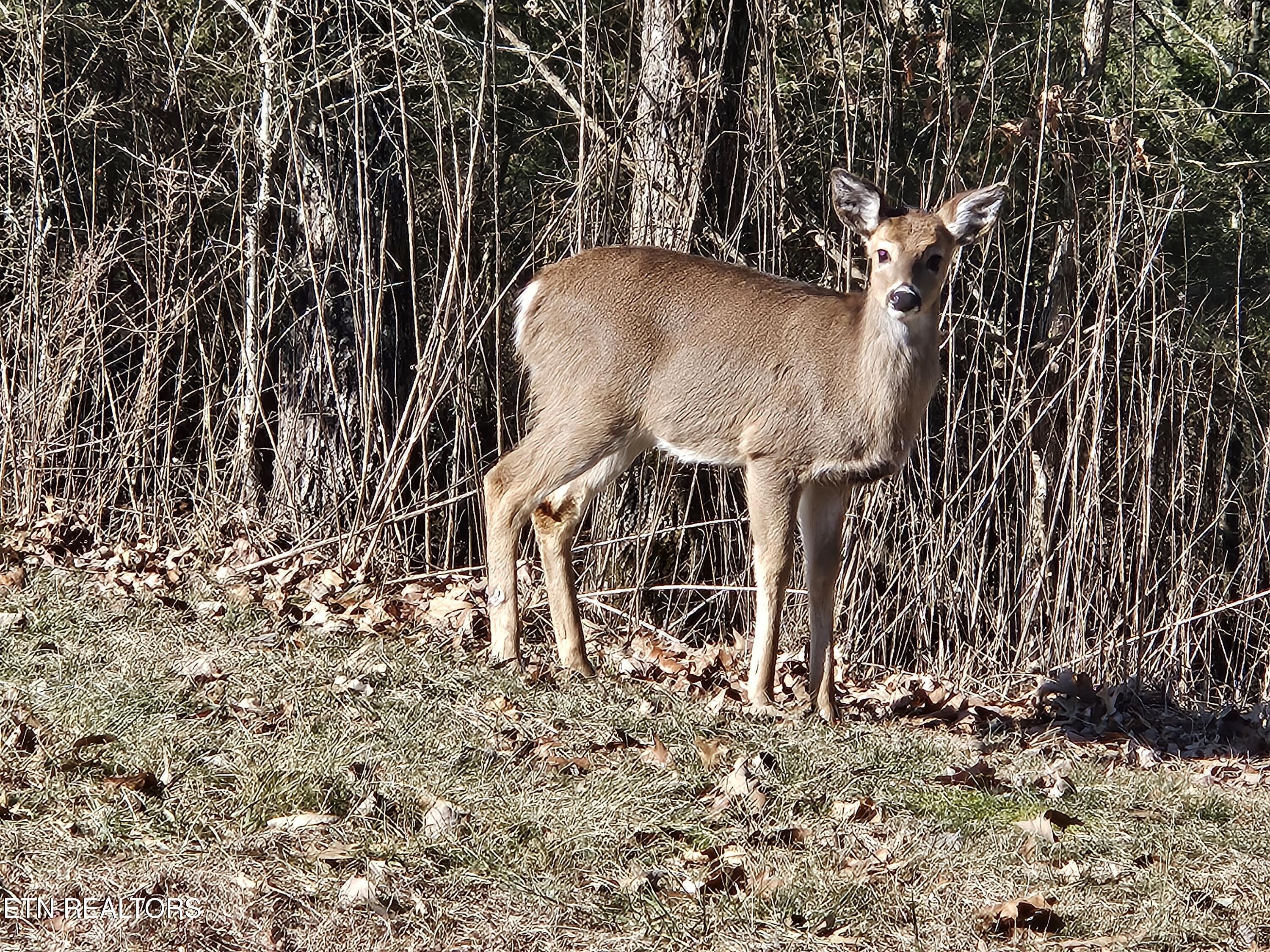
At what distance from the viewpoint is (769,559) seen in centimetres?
538

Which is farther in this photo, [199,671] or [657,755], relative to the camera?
[199,671]

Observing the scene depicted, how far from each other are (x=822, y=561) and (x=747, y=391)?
703 mm

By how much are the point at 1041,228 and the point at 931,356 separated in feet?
6.80

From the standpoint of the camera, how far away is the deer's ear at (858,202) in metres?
5.31

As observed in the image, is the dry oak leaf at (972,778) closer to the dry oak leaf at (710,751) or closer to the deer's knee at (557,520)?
the dry oak leaf at (710,751)

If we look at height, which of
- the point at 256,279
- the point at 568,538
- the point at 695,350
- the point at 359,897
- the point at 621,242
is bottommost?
the point at 359,897

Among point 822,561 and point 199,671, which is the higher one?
point 822,561

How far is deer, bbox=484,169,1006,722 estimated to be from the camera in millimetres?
5367

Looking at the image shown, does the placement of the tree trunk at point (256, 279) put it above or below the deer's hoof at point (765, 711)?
above

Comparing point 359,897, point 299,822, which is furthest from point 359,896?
point 299,822

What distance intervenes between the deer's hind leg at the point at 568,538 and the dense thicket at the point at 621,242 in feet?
3.13

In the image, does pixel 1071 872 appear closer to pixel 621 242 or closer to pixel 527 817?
pixel 527 817

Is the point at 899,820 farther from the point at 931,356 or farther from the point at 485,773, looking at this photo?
the point at 931,356

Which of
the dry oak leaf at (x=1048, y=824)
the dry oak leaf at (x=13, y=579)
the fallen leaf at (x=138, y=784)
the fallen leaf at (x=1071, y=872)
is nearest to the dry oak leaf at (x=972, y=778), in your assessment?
the dry oak leaf at (x=1048, y=824)
